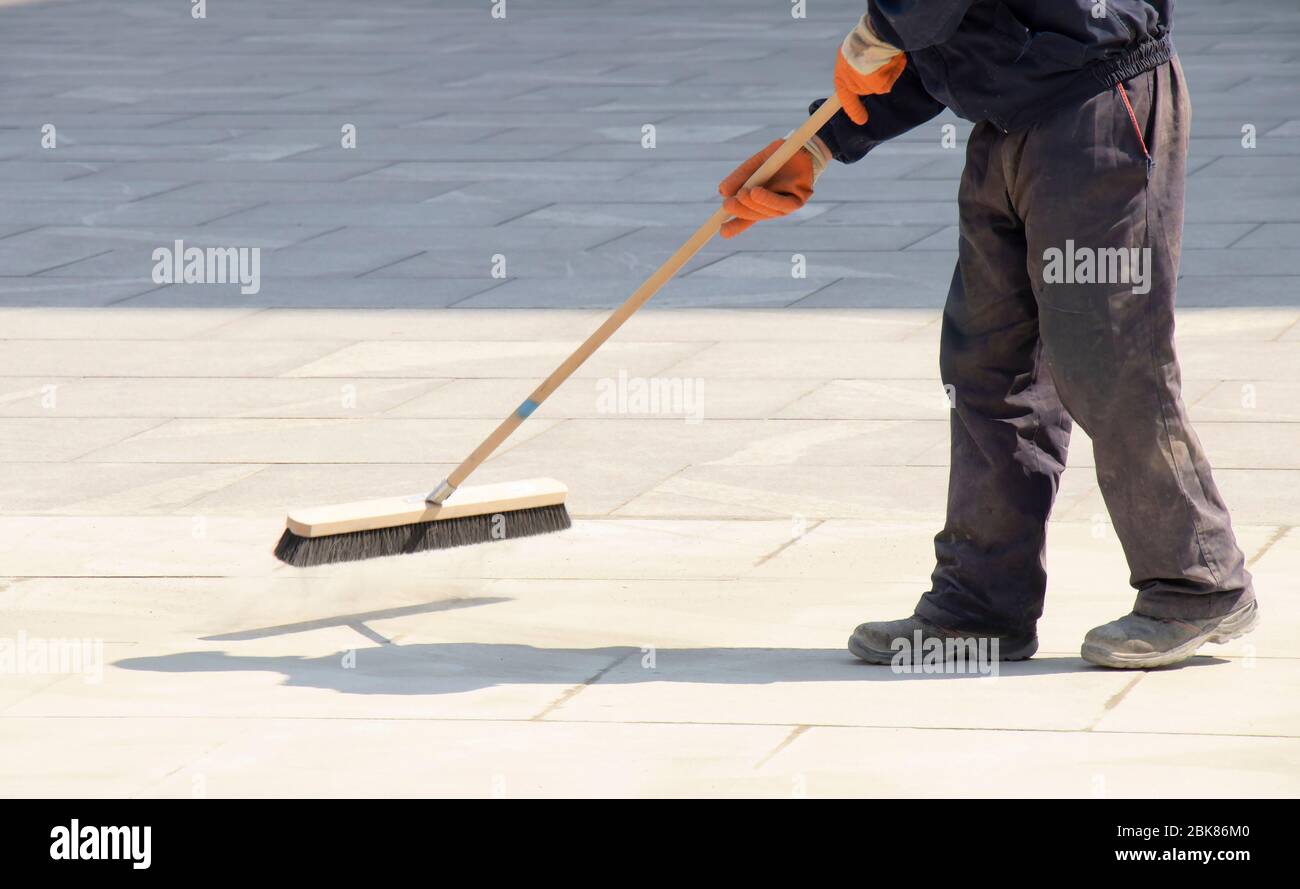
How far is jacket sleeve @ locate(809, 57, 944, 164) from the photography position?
16.1 ft

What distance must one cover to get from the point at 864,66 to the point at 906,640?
1.28m

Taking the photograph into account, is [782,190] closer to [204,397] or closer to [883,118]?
[883,118]

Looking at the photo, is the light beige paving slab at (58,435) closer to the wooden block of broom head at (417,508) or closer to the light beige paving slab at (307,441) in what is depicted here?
the light beige paving slab at (307,441)

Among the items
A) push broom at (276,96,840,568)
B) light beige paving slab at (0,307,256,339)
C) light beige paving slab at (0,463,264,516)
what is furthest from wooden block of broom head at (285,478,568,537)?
light beige paving slab at (0,307,256,339)

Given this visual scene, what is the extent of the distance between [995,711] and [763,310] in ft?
15.7

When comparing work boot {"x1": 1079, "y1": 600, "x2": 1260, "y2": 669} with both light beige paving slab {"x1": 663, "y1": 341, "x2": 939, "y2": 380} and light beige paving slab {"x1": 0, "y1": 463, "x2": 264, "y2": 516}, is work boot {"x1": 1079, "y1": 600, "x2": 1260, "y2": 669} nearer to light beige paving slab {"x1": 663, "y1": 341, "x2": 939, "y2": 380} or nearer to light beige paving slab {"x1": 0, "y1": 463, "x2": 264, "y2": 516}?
light beige paving slab {"x1": 0, "y1": 463, "x2": 264, "y2": 516}

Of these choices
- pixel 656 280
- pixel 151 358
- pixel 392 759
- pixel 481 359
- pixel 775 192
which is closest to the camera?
pixel 392 759

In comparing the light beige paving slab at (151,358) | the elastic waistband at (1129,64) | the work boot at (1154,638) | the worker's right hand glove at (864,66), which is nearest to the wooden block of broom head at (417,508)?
the worker's right hand glove at (864,66)

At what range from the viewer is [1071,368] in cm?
459

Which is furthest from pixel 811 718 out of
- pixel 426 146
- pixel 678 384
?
pixel 426 146

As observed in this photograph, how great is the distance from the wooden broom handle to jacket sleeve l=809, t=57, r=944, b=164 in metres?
0.07

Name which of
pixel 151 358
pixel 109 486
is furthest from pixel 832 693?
pixel 151 358

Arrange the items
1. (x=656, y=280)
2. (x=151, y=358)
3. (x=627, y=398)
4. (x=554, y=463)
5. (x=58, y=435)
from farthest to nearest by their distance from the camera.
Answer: (x=151, y=358)
(x=627, y=398)
(x=58, y=435)
(x=554, y=463)
(x=656, y=280)

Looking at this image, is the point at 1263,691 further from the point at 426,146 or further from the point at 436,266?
the point at 426,146
